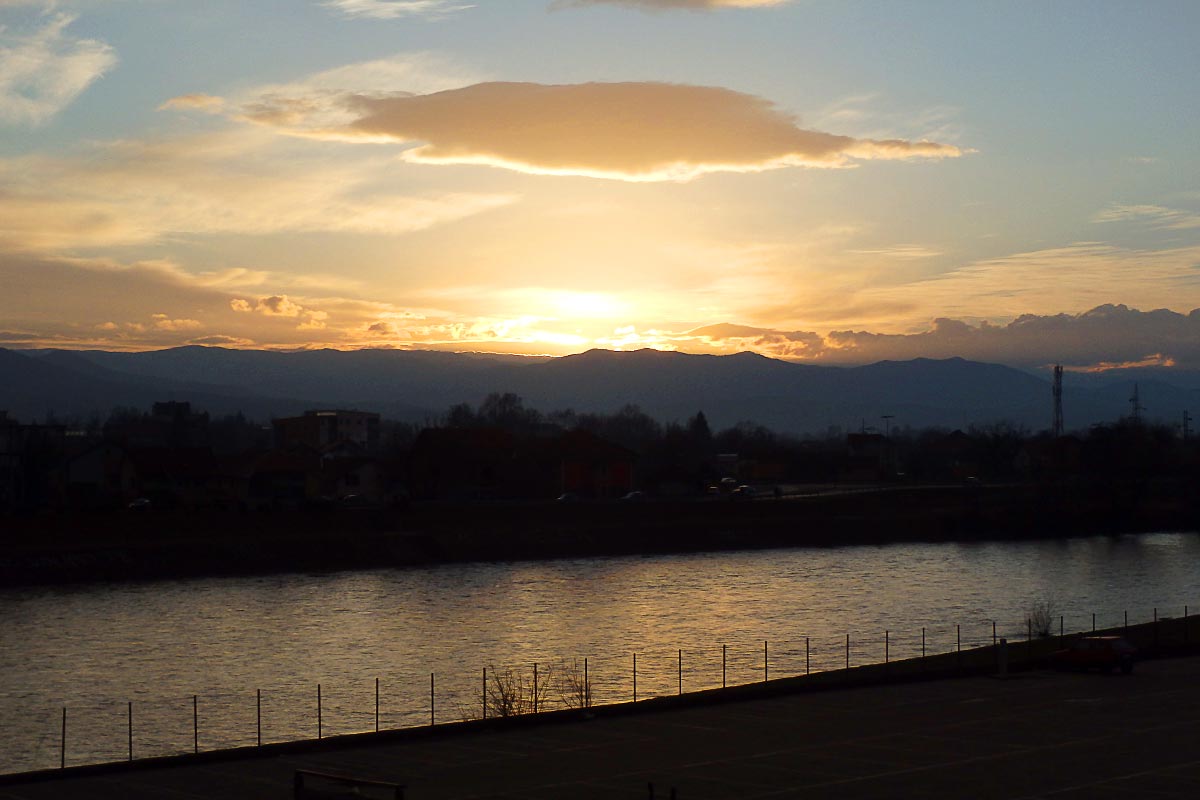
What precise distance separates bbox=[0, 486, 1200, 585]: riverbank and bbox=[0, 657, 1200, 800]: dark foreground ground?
43615 millimetres

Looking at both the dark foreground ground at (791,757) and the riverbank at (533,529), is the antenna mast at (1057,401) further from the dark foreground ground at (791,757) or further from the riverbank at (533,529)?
the dark foreground ground at (791,757)

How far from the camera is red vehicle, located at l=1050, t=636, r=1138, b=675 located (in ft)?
112

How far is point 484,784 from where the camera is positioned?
2220 centimetres

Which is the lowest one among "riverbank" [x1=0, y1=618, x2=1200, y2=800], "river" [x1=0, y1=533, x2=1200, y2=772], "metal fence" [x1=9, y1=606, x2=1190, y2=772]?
"river" [x1=0, y1=533, x2=1200, y2=772]

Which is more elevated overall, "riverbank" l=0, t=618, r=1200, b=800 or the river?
"riverbank" l=0, t=618, r=1200, b=800

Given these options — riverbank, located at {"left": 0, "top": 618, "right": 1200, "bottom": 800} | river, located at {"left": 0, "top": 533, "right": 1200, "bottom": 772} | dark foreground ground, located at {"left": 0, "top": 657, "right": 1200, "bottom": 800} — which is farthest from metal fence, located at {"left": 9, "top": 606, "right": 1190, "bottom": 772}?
dark foreground ground, located at {"left": 0, "top": 657, "right": 1200, "bottom": 800}

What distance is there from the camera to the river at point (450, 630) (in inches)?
1323

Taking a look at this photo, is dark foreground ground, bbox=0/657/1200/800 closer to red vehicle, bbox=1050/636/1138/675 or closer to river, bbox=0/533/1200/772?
red vehicle, bbox=1050/636/1138/675

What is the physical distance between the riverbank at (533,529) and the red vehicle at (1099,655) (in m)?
44.6

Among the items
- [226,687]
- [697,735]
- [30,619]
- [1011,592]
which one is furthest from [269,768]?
[1011,592]

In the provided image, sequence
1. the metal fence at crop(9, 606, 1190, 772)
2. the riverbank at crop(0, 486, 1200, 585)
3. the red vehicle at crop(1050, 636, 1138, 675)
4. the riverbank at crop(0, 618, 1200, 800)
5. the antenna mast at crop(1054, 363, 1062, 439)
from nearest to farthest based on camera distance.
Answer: the riverbank at crop(0, 618, 1200, 800) → the metal fence at crop(9, 606, 1190, 772) → the red vehicle at crop(1050, 636, 1138, 675) → the riverbank at crop(0, 486, 1200, 585) → the antenna mast at crop(1054, 363, 1062, 439)

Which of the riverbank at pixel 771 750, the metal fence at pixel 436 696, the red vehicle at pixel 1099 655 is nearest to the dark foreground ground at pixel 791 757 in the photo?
the riverbank at pixel 771 750

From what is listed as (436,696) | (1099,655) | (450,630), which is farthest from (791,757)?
(450,630)

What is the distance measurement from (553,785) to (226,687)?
18287mm
